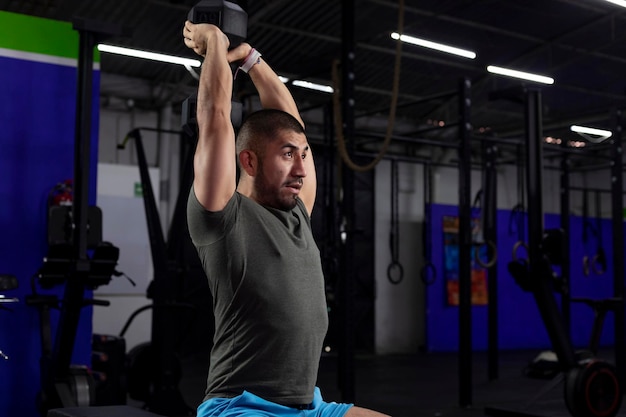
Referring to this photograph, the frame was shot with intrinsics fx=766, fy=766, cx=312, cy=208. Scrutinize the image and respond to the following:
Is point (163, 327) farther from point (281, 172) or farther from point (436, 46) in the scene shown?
point (436, 46)

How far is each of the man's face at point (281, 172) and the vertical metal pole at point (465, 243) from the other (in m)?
3.99

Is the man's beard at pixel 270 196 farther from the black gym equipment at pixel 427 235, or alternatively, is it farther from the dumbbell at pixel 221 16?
the black gym equipment at pixel 427 235

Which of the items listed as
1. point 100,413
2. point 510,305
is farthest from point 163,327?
point 510,305

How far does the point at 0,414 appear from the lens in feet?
12.6

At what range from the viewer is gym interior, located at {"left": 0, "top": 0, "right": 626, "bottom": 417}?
3.91m

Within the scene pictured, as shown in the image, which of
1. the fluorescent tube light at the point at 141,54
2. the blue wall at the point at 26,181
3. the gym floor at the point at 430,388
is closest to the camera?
the blue wall at the point at 26,181

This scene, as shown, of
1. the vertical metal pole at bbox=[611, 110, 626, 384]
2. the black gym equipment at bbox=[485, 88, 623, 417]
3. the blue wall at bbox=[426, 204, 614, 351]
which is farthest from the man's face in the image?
the blue wall at bbox=[426, 204, 614, 351]

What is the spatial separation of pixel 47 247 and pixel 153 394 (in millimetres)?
1255

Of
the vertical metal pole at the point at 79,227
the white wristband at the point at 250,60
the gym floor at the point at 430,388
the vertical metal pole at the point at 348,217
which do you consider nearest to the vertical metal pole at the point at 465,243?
the gym floor at the point at 430,388

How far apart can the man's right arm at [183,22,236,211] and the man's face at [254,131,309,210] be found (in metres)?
0.10

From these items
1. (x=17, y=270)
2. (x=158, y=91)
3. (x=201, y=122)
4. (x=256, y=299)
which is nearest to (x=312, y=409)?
(x=256, y=299)

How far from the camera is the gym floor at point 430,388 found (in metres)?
5.30

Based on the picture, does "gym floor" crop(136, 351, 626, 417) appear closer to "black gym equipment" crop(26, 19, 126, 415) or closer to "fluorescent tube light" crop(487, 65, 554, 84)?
"black gym equipment" crop(26, 19, 126, 415)

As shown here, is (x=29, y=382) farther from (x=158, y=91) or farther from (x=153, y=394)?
(x=158, y=91)
